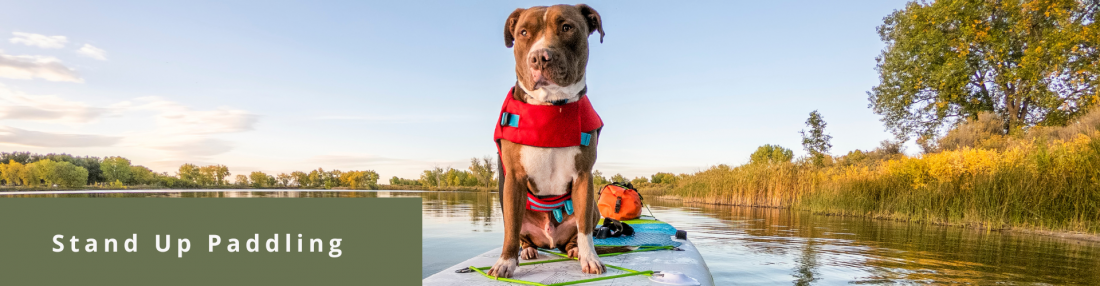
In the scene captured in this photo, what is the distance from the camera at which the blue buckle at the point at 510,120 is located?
299cm

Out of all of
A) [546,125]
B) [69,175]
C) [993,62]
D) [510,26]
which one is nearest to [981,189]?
[546,125]

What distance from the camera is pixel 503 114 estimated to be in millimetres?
3049

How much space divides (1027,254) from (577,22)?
751 cm

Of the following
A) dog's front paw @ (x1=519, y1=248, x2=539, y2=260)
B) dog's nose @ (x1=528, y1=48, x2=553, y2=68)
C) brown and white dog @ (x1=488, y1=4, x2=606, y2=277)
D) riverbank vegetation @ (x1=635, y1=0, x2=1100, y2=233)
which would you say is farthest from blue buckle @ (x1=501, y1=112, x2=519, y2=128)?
riverbank vegetation @ (x1=635, y1=0, x2=1100, y2=233)

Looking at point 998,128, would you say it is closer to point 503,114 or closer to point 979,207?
point 979,207

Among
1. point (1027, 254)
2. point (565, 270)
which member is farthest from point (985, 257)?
point (565, 270)

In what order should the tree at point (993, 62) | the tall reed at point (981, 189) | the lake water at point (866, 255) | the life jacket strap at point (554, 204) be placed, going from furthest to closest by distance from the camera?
the tree at point (993, 62) → the tall reed at point (981, 189) → the lake water at point (866, 255) → the life jacket strap at point (554, 204)

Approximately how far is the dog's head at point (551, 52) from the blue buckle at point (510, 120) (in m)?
0.12

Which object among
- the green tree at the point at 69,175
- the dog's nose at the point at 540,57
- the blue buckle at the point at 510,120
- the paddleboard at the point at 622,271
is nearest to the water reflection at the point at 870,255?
the paddleboard at the point at 622,271

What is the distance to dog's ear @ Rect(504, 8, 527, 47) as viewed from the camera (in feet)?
9.92

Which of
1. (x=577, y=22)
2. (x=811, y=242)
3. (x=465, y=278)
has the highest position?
(x=577, y=22)

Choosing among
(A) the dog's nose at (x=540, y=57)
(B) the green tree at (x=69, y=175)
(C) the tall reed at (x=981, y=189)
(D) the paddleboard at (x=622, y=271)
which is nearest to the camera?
(A) the dog's nose at (x=540, y=57)

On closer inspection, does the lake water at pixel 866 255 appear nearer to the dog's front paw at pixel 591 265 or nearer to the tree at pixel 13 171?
the dog's front paw at pixel 591 265

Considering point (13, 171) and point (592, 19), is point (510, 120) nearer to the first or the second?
point (592, 19)
